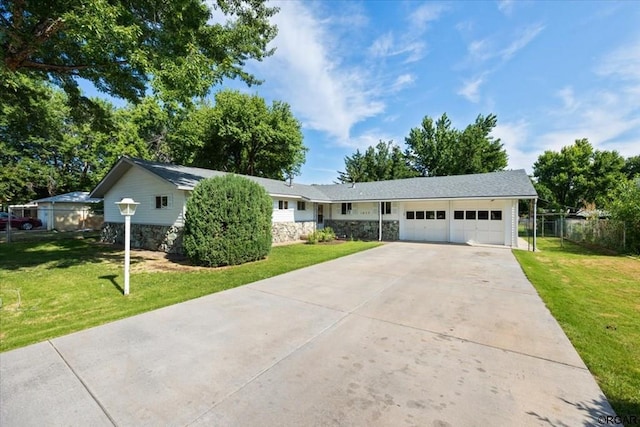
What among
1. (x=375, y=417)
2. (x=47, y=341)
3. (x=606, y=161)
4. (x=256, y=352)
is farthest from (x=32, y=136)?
(x=606, y=161)

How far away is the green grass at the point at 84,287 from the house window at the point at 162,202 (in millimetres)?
2524

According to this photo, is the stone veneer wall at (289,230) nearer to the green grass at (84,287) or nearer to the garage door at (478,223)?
the green grass at (84,287)

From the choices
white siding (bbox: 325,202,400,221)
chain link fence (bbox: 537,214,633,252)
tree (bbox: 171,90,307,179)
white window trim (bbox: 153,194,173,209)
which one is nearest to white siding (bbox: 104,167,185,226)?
white window trim (bbox: 153,194,173,209)

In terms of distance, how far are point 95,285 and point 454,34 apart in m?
13.9

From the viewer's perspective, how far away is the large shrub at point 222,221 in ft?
29.5

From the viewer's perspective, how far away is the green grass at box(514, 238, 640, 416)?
2953 mm

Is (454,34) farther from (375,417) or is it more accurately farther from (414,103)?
(375,417)

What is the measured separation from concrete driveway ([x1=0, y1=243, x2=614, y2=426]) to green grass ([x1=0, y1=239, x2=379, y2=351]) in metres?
0.70

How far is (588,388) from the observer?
282cm

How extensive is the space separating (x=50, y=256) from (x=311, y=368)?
1390cm

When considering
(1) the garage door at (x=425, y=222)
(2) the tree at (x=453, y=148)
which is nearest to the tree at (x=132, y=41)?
(1) the garage door at (x=425, y=222)

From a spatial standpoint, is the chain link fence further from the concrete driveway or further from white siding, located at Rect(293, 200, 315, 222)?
white siding, located at Rect(293, 200, 315, 222)

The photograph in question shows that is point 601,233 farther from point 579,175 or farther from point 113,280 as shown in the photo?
point 113,280

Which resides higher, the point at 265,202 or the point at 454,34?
the point at 454,34
